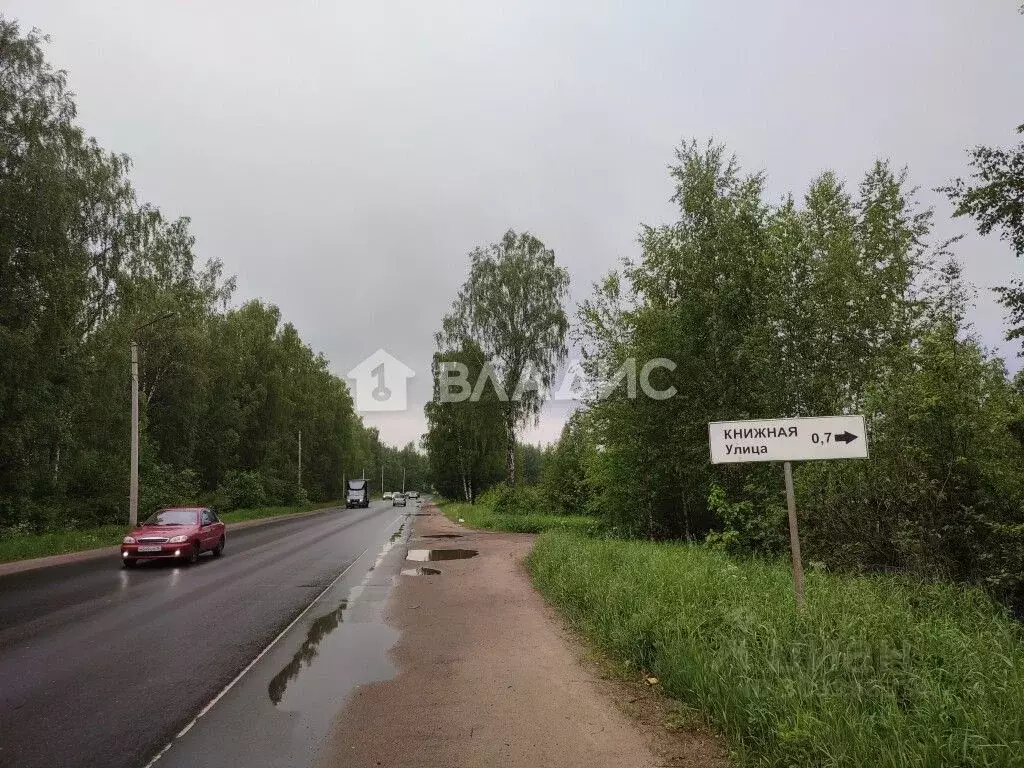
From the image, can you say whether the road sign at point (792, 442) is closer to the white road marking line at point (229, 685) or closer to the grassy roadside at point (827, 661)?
the grassy roadside at point (827, 661)

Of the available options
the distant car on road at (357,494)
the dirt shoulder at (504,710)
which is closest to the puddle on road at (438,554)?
the dirt shoulder at (504,710)

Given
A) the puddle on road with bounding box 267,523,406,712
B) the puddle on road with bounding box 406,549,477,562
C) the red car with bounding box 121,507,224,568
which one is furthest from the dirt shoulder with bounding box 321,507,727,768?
the red car with bounding box 121,507,224,568

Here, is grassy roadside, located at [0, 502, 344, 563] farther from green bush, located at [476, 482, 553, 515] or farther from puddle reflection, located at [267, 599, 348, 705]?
green bush, located at [476, 482, 553, 515]

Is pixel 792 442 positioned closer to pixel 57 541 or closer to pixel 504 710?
pixel 504 710

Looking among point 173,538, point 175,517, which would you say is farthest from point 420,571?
point 175,517

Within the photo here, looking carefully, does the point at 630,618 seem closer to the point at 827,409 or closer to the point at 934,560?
the point at 934,560

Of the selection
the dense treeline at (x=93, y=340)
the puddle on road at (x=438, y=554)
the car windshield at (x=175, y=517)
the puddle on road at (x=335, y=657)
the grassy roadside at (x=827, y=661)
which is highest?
the dense treeline at (x=93, y=340)

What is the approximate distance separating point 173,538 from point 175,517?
1.32 m

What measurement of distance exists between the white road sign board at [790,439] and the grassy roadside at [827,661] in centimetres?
143

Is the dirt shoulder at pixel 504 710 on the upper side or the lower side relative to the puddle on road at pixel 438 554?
upper

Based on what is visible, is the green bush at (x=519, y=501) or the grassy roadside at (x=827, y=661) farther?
the green bush at (x=519, y=501)

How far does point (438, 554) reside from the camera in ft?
56.2

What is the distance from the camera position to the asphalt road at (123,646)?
4359 millimetres

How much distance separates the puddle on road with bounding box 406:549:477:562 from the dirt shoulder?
26.1 feet
